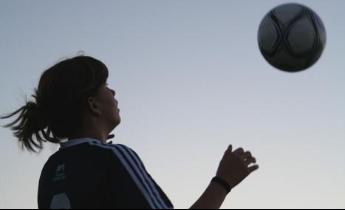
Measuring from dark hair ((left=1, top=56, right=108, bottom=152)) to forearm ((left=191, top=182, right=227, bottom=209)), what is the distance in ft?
3.07

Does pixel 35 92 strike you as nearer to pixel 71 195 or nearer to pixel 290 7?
pixel 71 195

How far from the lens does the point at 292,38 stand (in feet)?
21.0

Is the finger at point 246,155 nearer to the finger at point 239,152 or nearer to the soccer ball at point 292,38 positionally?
the finger at point 239,152

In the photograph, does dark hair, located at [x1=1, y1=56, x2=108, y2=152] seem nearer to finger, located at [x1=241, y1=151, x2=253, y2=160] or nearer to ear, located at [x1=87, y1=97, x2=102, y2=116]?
ear, located at [x1=87, y1=97, x2=102, y2=116]

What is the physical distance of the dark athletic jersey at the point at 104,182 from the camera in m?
2.82

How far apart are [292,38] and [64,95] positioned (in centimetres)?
385

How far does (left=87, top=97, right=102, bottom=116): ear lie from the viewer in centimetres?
339

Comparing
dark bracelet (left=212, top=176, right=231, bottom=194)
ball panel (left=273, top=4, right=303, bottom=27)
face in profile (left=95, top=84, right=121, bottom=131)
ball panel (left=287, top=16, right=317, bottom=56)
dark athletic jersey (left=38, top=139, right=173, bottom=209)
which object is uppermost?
ball panel (left=273, top=4, right=303, bottom=27)

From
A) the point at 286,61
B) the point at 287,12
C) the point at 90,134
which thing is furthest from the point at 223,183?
the point at 287,12

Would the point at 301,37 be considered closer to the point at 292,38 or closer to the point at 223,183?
the point at 292,38

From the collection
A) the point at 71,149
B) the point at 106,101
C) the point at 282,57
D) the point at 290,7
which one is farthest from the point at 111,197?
the point at 290,7

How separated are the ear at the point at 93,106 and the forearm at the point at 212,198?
0.90 m

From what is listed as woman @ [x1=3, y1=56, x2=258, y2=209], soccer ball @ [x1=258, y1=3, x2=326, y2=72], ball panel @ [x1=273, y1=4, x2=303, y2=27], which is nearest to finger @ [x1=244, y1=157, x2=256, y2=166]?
woman @ [x1=3, y1=56, x2=258, y2=209]

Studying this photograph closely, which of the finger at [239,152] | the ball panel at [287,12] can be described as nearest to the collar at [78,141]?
the finger at [239,152]
